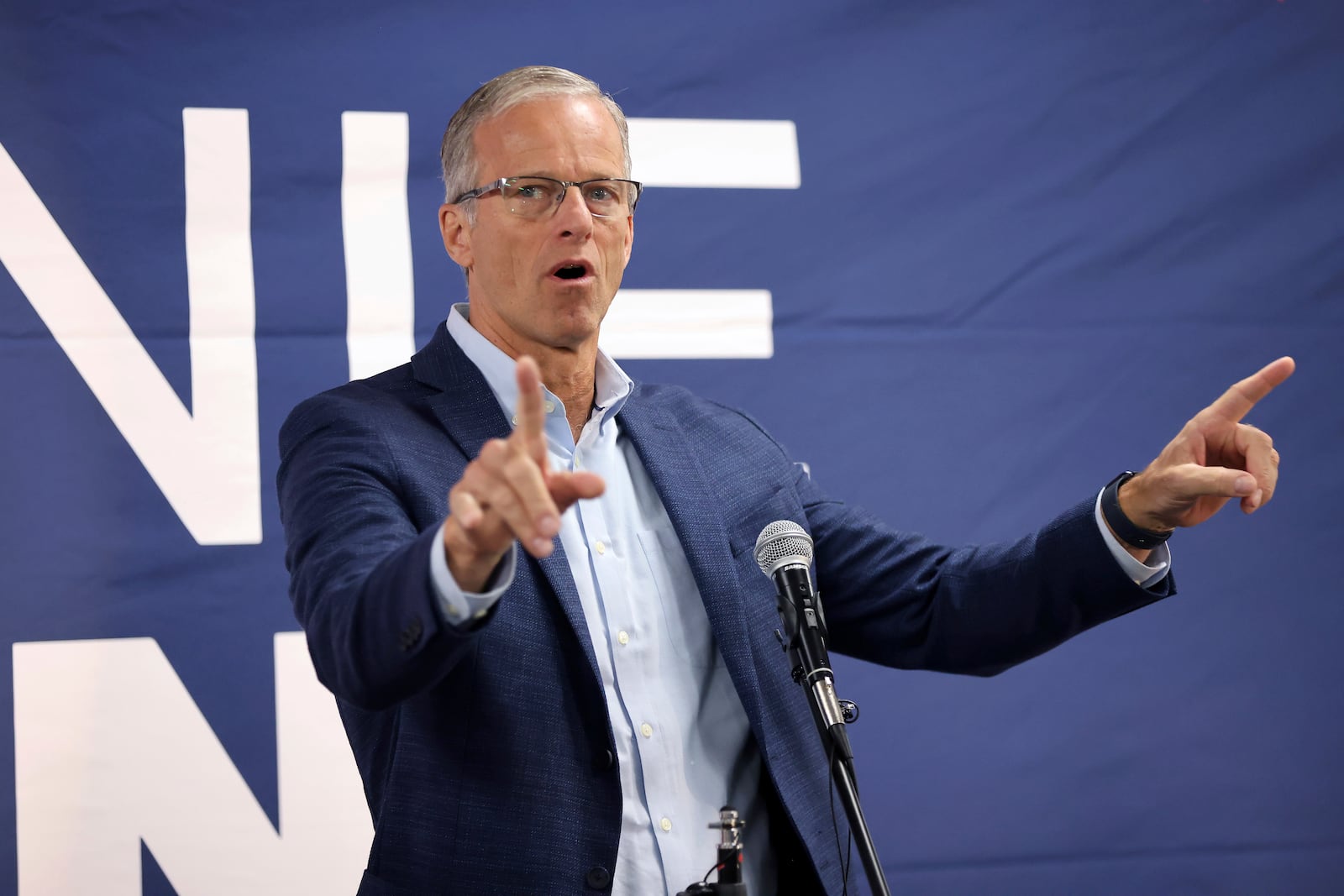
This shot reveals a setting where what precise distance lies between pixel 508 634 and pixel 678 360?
1.17 meters

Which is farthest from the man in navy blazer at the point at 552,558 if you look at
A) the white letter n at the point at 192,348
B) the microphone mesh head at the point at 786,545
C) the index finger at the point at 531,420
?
the white letter n at the point at 192,348

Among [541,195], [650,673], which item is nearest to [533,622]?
[650,673]

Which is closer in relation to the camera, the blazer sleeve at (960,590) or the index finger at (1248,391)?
the index finger at (1248,391)

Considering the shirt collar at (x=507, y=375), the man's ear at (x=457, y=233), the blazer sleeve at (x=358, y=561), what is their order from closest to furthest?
the blazer sleeve at (x=358, y=561) < the shirt collar at (x=507, y=375) < the man's ear at (x=457, y=233)

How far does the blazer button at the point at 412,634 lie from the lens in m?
1.28

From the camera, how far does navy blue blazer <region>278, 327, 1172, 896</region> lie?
4.82 ft

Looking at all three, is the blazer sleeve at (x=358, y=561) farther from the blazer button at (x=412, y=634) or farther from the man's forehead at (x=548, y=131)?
the man's forehead at (x=548, y=131)

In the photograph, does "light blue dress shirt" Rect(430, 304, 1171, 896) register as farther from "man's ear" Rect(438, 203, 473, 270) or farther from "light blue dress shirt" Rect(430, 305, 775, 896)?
"man's ear" Rect(438, 203, 473, 270)

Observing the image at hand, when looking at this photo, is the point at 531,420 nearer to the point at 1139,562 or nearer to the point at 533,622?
the point at 533,622

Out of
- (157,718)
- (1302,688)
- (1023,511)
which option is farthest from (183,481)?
(1302,688)

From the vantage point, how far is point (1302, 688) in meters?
2.80

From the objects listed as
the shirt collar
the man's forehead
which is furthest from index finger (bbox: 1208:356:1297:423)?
the man's forehead

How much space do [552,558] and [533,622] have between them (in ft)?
0.30

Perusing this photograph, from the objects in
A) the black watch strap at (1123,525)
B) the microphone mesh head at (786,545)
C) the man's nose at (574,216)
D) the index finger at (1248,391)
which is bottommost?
the microphone mesh head at (786,545)
